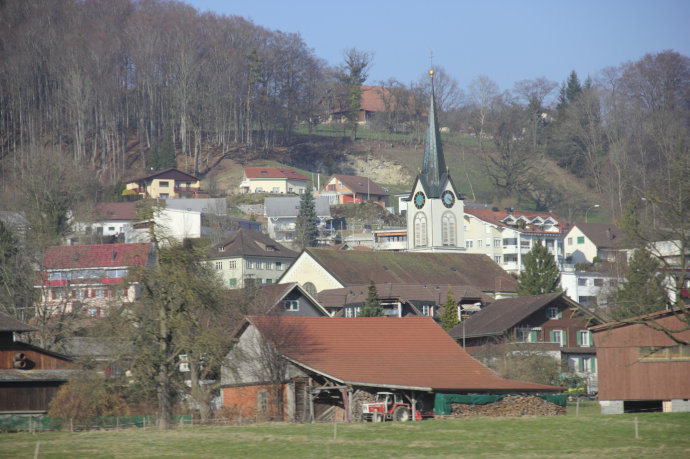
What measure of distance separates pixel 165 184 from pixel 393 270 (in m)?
52.1

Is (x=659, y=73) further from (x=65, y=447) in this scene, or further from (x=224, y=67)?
(x=65, y=447)

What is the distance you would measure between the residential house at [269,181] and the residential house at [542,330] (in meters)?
70.6

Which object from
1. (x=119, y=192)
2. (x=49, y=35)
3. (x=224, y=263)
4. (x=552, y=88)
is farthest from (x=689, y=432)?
(x=552, y=88)

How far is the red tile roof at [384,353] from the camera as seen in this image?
41500 mm

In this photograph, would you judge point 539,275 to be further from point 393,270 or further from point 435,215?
point 435,215

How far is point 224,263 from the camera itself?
9625 centimetres

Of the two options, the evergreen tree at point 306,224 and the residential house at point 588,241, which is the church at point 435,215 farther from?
the residential house at point 588,241

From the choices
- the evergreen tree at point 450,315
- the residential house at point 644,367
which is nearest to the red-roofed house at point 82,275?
the evergreen tree at point 450,315

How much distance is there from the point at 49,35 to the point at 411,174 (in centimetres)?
5223

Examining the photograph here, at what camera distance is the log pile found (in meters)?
40.2

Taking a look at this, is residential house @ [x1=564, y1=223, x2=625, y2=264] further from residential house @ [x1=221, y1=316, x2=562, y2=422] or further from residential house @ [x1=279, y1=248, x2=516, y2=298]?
residential house @ [x1=221, y1=316, x2=562, y2=422]

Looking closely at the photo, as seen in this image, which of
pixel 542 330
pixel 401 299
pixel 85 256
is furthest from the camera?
pixel 85 256

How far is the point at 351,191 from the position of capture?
135 meters

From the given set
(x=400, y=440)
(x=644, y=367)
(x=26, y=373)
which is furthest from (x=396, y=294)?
(x=400, y=440)
